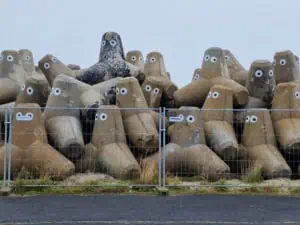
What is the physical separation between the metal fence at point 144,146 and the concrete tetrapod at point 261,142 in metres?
0.02

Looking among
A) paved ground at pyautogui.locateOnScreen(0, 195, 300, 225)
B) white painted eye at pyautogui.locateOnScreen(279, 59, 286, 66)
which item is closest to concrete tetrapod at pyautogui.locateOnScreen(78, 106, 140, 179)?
paved ground at pyautogui.locateOnScreen(0, 195, 300, 225)

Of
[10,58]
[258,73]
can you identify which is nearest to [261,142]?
[258,73]

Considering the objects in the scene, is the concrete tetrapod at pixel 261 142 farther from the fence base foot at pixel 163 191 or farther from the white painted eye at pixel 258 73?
the fence base foot at pixel 163 191

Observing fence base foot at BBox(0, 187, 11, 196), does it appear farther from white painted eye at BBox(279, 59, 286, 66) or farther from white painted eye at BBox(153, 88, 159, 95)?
white painted eye at BBox(279, 59, 286, 66)

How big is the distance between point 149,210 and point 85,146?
3.55m

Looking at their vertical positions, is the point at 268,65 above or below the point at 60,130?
above

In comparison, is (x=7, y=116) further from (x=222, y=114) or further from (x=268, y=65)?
(x=268, y=65)

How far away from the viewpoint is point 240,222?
7.74 metres

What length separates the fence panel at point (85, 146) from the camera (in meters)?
11.0

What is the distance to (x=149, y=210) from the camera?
28.4ft

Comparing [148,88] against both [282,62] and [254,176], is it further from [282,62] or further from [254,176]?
[254,176]

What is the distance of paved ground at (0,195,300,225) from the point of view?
784 centimetres

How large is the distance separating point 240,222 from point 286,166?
13.5 ft

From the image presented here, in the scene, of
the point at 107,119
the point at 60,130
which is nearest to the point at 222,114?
the point at 107,119
